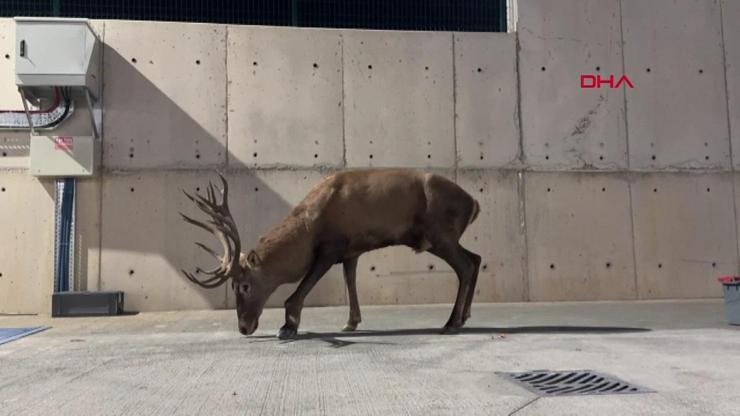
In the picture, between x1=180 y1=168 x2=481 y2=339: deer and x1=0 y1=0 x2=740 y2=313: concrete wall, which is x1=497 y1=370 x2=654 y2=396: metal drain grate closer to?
x1=180 y1=168 x2=481 y2=339: deer

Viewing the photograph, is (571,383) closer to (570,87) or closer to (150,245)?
(150,245)

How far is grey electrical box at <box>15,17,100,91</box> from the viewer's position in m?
8.88

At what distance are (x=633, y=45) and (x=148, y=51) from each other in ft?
28.8

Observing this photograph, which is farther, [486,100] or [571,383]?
[486,100]

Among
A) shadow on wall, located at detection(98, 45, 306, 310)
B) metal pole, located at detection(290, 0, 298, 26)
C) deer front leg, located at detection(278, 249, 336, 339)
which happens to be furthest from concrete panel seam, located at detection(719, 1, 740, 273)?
deer front leg, located at detection(278, 249, 336, 339)

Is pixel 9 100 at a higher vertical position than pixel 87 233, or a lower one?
higher

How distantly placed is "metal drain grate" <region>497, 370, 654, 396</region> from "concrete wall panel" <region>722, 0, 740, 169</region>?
8851 mm

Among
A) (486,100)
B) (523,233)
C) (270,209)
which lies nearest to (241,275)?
(270,209)

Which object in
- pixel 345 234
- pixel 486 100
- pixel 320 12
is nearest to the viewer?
pixel 345 234

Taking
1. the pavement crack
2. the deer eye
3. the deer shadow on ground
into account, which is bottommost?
the deer shadow on ground

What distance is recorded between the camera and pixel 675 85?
1100 cm

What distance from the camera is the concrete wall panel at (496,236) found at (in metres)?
10.3

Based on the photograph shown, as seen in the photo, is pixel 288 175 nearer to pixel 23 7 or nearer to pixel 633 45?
pixel 23 7

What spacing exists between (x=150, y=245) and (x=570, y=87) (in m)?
7.91
